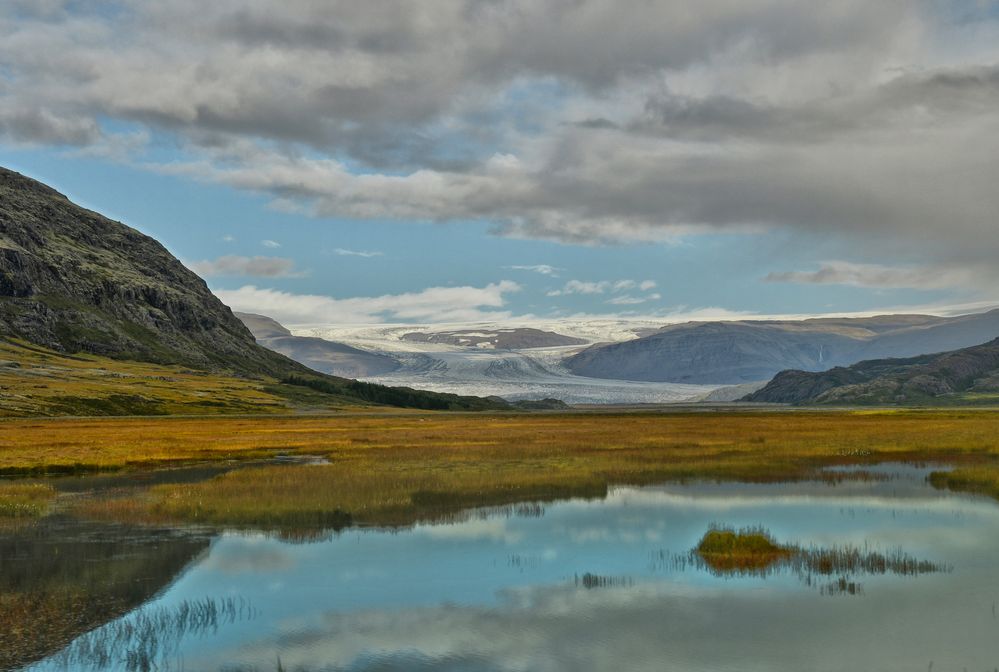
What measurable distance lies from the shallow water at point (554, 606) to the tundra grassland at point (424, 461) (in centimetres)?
576

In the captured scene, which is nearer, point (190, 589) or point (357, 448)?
point (190, 589)

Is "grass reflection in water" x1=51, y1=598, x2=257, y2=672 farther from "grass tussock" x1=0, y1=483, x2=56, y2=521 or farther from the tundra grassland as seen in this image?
"grass tussock" x1=0, y1=483, x2=56, y2=521

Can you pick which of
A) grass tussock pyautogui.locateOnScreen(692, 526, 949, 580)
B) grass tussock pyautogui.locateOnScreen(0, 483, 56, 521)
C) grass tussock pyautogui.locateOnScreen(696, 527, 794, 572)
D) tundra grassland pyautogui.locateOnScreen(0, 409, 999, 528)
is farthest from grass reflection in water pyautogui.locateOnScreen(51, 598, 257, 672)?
grass tussock pyautogui.locateOnScreen(0, 483, 56, 521)

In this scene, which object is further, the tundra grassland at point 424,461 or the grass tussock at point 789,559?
the tundra grassland at point 424,461

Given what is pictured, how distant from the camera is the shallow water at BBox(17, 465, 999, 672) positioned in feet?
53.3

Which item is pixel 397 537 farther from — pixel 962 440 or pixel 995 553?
pixel 962 440

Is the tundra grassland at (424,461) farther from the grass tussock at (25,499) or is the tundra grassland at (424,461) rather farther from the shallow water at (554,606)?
the shallow water at (554,606)

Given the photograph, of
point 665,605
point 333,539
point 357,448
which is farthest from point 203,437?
point 665,605

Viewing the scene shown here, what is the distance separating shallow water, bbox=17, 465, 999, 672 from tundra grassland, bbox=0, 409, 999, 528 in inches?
227

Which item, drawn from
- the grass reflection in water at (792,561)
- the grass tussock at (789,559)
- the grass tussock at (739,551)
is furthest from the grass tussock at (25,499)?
the grass tussock at (789,559)

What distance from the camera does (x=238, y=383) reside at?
198625mm

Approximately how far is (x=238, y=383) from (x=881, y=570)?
19030cm

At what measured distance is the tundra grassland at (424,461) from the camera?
34.7 metres

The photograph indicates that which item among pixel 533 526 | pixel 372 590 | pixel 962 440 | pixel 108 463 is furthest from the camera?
pixel 962 440
